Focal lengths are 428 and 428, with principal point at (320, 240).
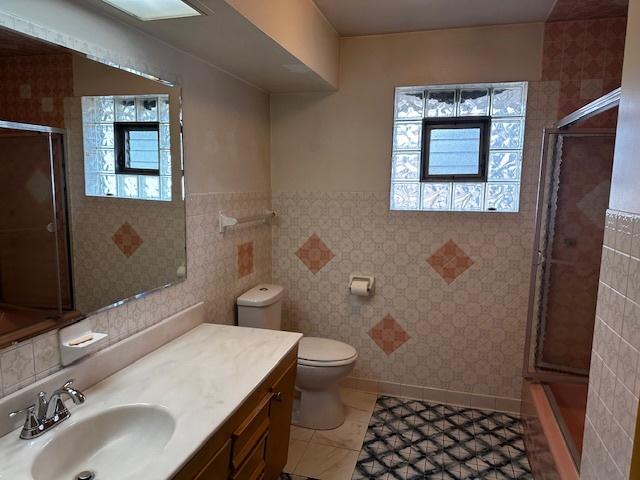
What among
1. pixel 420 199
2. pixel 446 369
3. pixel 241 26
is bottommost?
pixel 446 369

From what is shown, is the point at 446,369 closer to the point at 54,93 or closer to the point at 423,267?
the point at 423,267

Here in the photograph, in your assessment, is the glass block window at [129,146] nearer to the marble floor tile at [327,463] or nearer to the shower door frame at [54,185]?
the shower door frame at [54,185]

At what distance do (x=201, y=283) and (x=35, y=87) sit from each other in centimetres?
121

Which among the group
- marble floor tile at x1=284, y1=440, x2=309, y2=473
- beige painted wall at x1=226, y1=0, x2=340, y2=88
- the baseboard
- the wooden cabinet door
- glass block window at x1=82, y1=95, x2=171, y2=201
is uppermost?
beige painted wall at x1=226, y1=0, x2=340, y2=88

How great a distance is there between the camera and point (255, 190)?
Answer: 2846 mm

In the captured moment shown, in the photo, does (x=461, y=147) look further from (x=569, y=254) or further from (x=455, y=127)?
(x=569, y=254)

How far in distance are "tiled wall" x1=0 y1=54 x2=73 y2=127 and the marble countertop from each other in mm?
919

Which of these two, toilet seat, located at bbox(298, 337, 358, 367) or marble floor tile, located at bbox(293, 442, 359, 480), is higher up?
toilet seat, located at bbox(298, 337, 358, 367)

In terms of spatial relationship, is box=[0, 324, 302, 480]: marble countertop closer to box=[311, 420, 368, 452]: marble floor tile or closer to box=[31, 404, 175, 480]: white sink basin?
box=[31, 404, 175, 480]: white sink basin

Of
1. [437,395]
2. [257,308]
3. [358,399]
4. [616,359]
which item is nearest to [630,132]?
Answer: [616,359]

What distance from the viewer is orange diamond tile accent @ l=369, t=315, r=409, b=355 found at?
2979 mm

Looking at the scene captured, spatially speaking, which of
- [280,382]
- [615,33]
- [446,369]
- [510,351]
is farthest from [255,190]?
[615,33]

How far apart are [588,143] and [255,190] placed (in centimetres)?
203

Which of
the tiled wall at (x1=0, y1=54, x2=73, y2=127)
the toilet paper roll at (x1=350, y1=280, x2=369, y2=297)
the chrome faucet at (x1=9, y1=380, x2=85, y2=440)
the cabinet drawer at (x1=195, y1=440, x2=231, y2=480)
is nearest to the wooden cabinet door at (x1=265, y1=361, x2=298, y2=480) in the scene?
the cabinet drawer at (x1=195, y1=440, x2=231, y2=480)
